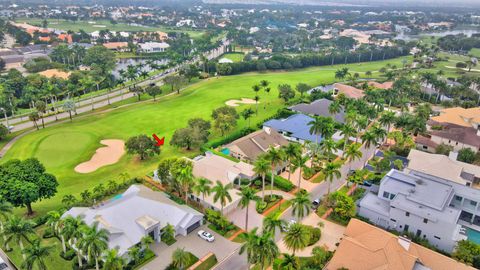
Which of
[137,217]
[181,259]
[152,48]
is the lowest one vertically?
[181,259]

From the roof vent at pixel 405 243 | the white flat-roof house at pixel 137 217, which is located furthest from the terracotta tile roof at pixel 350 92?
the white flat-roof house at pixel 137 217

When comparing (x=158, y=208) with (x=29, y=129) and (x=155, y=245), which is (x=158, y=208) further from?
(x=29, y=129)

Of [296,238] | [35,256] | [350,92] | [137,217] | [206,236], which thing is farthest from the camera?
[350,92]

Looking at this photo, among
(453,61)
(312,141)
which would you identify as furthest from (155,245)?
(453,61)

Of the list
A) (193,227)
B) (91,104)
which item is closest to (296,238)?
(193,227)

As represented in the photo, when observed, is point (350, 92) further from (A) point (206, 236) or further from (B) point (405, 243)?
(A) point (206, 236)

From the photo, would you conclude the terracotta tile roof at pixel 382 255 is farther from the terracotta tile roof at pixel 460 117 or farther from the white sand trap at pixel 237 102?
the white sand trap at pixel 237 102
